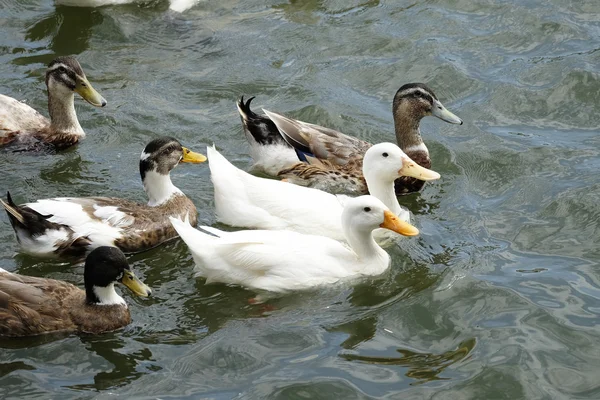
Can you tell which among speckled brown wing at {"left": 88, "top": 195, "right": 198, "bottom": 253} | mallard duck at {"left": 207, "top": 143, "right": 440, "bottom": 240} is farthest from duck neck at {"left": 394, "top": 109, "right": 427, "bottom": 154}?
speckled brown wing at {"left": 88, "top": 195, "right": 198, "bottom": 253}

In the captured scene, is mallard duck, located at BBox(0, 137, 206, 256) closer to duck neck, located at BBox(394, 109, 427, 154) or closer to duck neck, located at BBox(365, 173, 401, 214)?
duck neck, located at BBox(365, 173, 401, 214)

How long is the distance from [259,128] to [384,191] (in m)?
1.43

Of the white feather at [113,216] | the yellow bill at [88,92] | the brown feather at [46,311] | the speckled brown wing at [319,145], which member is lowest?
the brown feather at [46,311]

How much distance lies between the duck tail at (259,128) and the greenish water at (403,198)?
0.48 metres

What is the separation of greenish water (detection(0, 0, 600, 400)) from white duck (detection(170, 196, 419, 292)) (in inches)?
5.3

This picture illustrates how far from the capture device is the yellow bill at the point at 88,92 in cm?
1010

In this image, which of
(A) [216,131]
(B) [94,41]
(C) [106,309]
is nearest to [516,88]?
(A) [216,131]

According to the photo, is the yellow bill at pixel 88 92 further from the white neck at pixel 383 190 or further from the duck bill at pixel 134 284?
the duck bill at pixel 134 284

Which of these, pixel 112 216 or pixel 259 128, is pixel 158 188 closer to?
pixel 112 216

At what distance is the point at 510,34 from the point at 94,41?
16.2 ft

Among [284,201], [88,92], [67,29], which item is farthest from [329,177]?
[67,29]

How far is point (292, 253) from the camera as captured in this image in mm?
7973

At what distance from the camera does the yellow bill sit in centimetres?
1010

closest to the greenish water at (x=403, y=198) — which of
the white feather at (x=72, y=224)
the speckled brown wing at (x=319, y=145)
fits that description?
the white feather at (x=72, y=224)
